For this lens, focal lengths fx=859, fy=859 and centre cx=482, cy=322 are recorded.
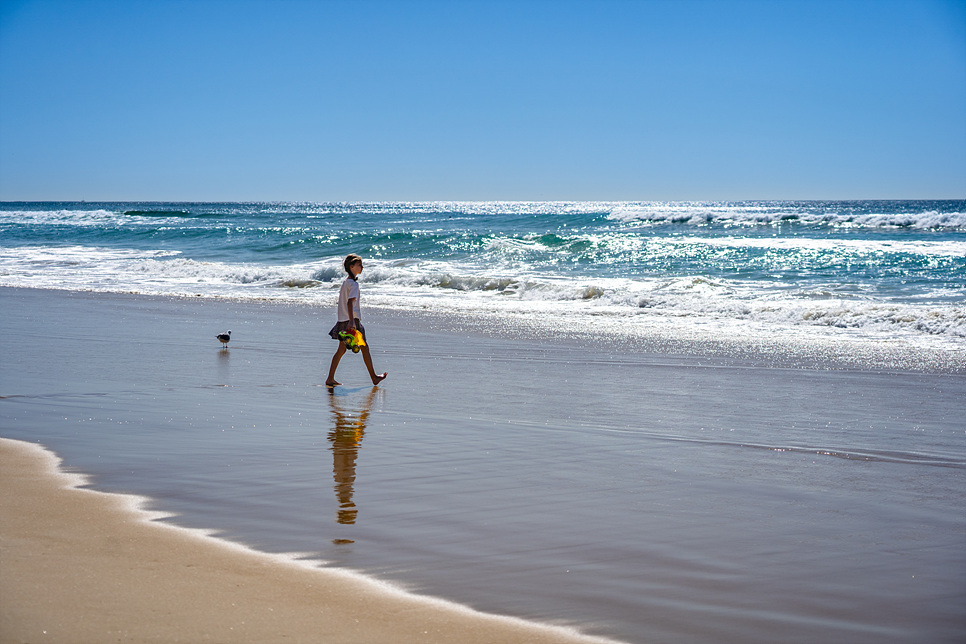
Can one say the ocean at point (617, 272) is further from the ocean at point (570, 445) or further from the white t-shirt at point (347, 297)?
the white t-shirt at point (347, 297)

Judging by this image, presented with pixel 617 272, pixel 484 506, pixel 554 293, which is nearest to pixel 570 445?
pixel 484 506

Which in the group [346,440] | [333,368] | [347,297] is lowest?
[346,440]

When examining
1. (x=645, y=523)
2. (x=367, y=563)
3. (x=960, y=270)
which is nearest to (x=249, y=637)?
(x=367, y=563)

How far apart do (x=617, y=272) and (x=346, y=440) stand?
1840 centimetres

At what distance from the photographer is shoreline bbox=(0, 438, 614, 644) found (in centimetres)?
283

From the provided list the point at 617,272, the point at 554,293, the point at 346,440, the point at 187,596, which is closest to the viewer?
the point at 187,596

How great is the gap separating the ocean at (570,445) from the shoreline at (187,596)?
0.15 m

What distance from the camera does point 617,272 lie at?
23.4 metres

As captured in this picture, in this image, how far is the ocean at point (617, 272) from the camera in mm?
13508

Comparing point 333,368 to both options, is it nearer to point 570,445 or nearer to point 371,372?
point 371,372

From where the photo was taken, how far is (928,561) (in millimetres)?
3639

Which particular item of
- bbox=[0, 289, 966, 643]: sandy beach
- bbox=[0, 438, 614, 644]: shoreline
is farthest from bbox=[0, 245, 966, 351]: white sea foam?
bbox=[0, 438, 614, 644]: shoreline

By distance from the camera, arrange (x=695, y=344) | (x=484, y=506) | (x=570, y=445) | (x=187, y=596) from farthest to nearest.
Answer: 1. (x=695, y=344)
2. (x=570, y=445)
3. (x=484, y=506)
4. (x=187, y=596)

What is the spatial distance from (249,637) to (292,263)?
27.1 m
